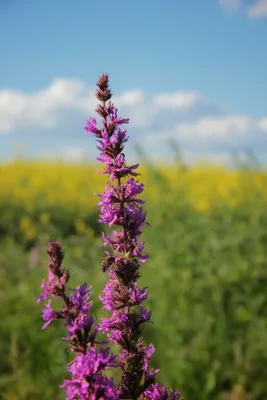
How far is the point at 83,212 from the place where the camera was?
12.4m

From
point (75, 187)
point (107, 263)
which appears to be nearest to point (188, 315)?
point (107, 263)

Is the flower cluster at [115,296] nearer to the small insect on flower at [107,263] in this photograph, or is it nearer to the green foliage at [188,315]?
the small insect on flower at [107,263]

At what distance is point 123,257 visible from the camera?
1429 millimetres

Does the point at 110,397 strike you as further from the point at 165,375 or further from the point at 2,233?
the point at 2,233

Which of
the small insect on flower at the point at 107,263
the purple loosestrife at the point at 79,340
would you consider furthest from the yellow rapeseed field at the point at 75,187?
the purple loosestrife at the point at 79,340

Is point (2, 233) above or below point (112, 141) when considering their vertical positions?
above

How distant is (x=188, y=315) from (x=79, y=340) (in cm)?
410

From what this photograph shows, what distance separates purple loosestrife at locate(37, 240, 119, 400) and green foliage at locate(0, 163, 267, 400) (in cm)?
365

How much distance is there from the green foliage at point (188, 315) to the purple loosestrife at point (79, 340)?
365 cm

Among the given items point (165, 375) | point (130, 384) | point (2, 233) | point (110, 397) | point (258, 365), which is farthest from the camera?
point (2, 233)

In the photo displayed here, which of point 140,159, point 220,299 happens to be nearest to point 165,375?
point 220,299

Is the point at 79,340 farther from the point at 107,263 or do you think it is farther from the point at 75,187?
the point at 75,187

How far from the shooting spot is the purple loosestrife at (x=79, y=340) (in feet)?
4.25

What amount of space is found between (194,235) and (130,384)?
14.2 feet
